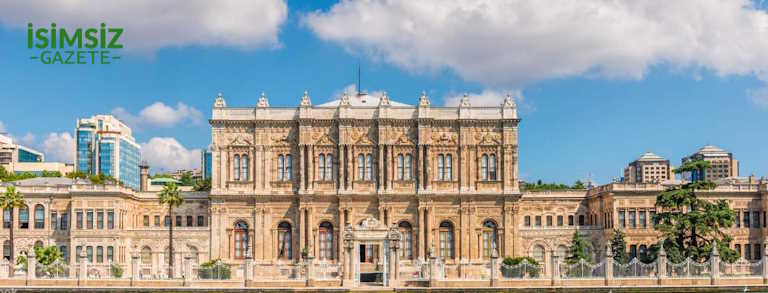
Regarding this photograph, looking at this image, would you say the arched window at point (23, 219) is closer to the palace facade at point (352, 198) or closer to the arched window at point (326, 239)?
the palace facade at point (352, 198)

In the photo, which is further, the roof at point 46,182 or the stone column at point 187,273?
the roof at point 46,182

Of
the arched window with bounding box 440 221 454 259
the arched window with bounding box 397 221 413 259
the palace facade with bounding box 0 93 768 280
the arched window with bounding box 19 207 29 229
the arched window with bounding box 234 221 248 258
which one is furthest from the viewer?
the arched window with bounding box 19 207 29 229

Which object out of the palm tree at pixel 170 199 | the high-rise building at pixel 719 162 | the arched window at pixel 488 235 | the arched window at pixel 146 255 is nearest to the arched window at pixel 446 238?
the arched window at pixel 488 235

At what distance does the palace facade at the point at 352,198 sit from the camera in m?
68.9

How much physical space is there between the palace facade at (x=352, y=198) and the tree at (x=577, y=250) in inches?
65.0

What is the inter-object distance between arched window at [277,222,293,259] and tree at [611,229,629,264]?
23235mm

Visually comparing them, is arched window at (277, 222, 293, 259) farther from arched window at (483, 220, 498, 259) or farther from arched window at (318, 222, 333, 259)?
arched window at (483, 220, 498, 259)

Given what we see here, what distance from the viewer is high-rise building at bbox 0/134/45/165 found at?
16564cm

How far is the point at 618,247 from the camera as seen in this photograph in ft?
214

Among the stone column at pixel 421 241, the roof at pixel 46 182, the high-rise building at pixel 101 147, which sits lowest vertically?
the stone column at pixel 421 241

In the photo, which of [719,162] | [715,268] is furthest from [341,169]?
[719,162]

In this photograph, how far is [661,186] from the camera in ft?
228

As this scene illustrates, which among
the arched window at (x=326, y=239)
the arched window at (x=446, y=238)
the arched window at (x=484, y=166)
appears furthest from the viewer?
the arched window at (x=484, y=166)

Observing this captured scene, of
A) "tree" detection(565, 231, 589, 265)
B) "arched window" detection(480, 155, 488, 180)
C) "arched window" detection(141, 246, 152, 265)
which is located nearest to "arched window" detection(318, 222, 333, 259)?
"arched window" detection(480, 155, 488, 180)
